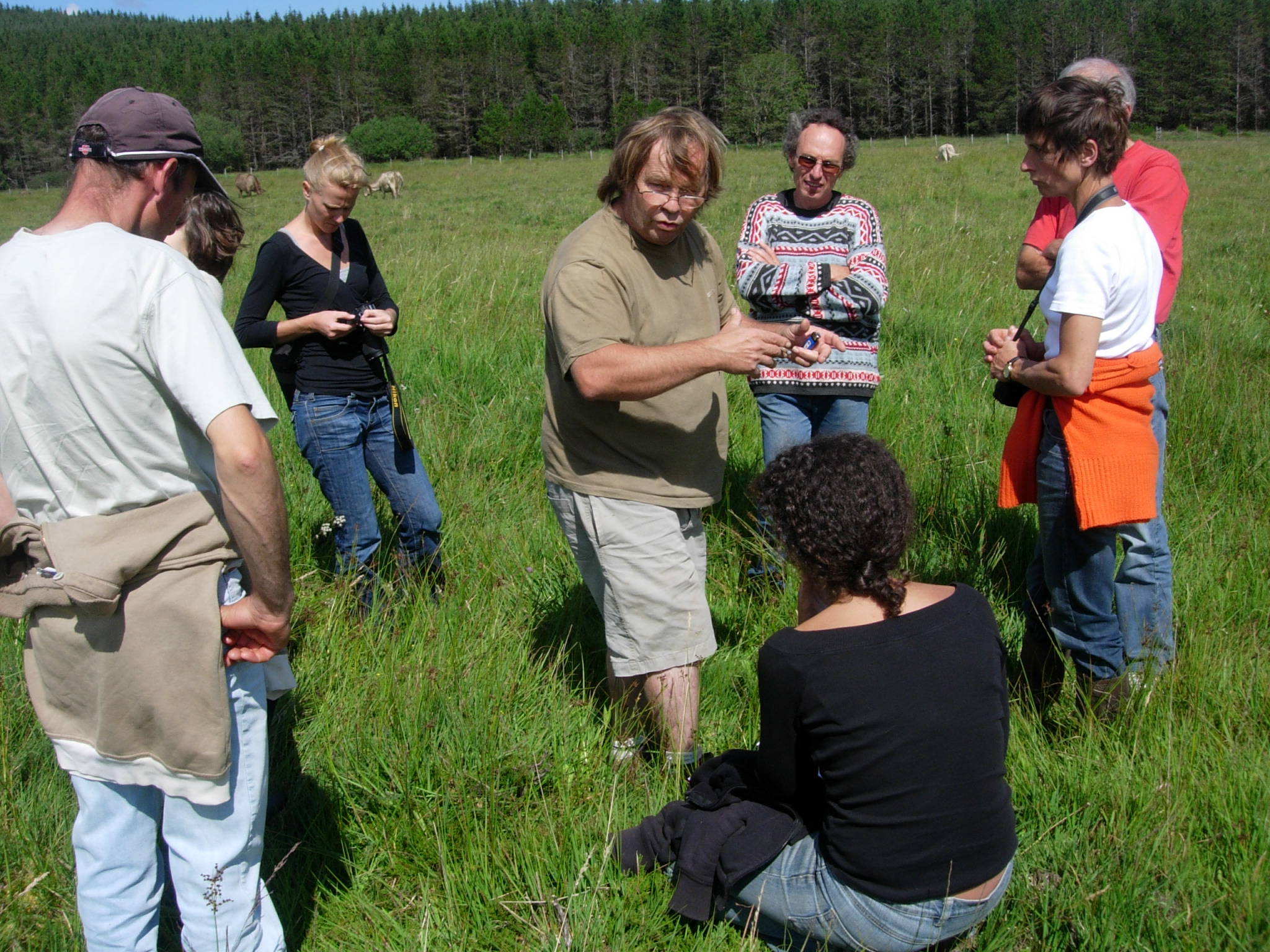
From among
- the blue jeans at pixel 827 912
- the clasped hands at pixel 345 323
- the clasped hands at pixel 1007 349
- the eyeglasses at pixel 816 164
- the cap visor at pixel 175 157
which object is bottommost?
the blue jeans at pixel 827 912

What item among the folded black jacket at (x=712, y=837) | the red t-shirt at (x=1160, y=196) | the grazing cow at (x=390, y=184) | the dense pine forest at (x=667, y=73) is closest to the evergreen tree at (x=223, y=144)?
the dense pine forest at (x=667, y=73)

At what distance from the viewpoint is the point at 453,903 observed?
2.20 meters

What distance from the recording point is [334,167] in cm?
346

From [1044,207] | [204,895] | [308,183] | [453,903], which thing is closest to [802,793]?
[453,903]

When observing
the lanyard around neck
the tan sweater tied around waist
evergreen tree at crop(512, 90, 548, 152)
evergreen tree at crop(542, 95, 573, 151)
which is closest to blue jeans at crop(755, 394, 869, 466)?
→ the lanyard around neck

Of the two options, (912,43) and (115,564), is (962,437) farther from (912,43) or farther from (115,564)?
(912,43)

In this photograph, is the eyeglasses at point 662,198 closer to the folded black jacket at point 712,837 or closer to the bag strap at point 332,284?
the folded black jacket at point 712,837

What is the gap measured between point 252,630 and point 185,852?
1.46 ft

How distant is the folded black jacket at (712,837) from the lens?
6.73 ft

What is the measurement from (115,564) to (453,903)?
1160 mm

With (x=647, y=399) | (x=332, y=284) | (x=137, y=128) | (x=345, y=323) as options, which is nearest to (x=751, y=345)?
(x=647, y=399)

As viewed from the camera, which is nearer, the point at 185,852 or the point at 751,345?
the point at 185,852

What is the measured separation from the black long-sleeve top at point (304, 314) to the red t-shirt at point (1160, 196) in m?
2.63

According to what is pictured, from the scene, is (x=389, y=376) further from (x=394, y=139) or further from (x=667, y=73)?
(x=667, y=73)
